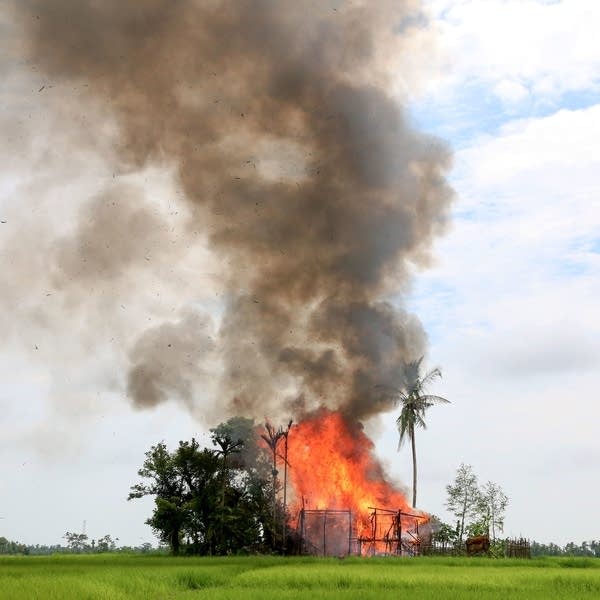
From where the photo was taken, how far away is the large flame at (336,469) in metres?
65.0

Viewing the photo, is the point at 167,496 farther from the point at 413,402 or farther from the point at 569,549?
the point at 569,549

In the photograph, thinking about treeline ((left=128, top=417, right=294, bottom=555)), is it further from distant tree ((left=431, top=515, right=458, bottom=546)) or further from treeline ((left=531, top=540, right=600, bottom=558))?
treeline ((left=531, top=540, right=600, bottom=558))

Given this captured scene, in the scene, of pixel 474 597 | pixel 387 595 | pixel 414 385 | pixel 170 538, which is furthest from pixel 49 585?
pixel 414 385

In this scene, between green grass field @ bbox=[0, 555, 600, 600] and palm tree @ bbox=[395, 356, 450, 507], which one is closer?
green grass field @ bbox=[0, 555, 600, 600]

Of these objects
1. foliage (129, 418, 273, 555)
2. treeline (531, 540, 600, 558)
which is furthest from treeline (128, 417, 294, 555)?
treeline (531, 540, 600, 558)

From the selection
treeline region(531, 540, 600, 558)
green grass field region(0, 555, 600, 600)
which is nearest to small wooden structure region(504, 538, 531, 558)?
green grass field region(0, 555, 600, 600)

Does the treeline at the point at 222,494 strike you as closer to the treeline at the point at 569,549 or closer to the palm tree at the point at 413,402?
the palm tree at the point at 413,402

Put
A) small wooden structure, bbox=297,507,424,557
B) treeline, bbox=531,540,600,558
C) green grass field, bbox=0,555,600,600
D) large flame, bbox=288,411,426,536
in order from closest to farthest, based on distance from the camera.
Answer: green grass field, bbox=0,555,600,600, small wooden structure, bbox=297,507,424,557, large flame, bbox=288,411,426,536, treeline, bbox=531,540,600,558

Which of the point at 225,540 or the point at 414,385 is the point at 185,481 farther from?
the point at 414,385

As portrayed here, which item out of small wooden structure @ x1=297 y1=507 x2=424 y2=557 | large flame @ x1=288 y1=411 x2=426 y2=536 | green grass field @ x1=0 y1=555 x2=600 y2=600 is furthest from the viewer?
large flame @ x1=288 y1=411 x2=426 y2=536

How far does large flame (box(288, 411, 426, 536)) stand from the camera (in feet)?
213

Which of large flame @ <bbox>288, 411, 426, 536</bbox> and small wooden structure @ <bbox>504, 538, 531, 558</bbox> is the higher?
large flame @ <bbox>288, 411, 426, 536</bbox>

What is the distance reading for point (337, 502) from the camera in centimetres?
6456

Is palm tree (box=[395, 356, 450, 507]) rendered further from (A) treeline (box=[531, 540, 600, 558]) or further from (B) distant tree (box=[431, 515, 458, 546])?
(A) treeline (box=[531, 540, 600, 558])
